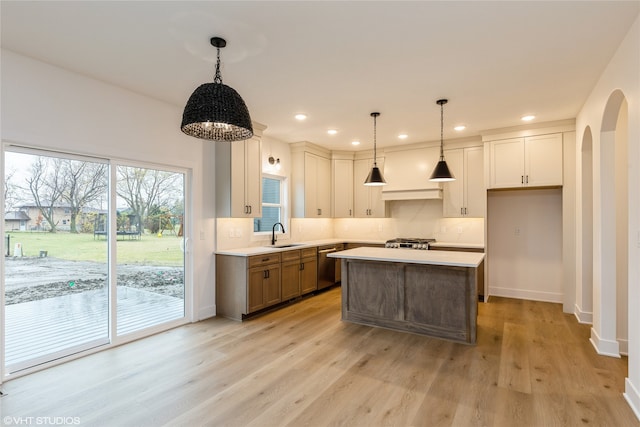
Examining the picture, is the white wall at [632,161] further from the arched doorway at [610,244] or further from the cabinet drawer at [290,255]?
the cabinet drawer at [290,255]

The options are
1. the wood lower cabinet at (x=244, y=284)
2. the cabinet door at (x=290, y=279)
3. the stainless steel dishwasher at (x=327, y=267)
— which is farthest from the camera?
the stainless steel dishwasher at (x=327, y=267)

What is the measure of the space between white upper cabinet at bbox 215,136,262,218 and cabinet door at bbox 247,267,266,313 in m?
0.78

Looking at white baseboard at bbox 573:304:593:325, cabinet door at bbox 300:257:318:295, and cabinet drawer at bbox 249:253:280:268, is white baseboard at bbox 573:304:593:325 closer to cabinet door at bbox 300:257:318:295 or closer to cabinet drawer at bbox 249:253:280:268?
cabinet door at bbox 300:257:318:295

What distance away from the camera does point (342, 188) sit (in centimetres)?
639

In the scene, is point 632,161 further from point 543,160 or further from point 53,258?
point 53,258

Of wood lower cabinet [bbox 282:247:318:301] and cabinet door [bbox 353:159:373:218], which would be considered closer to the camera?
wood lower cabinet [bbox 282:247:318:301]

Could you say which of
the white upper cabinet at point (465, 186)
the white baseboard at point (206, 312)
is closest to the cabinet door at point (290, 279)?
the white baseboard at point (206, 312)

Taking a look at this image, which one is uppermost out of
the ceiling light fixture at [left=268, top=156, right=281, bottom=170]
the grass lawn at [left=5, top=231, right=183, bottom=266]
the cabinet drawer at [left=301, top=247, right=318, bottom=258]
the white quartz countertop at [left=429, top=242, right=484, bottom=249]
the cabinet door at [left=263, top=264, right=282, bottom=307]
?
the ceiling light fixture at [left=268, top=156, right=281, bottom=170]

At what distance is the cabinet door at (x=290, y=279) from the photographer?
4734 millimetres

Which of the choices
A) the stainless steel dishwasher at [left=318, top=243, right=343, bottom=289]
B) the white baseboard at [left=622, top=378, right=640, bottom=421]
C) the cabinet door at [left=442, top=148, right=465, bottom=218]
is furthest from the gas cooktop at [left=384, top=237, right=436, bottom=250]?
the white baseboard at [left=622, top=378, right=640, bottom=421]

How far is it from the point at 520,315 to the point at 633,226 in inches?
95.4

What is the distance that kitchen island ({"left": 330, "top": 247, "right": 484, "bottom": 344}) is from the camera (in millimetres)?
3389

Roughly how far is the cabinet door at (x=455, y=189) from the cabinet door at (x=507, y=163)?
1.71 ft

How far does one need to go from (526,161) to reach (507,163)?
0.78 feet
